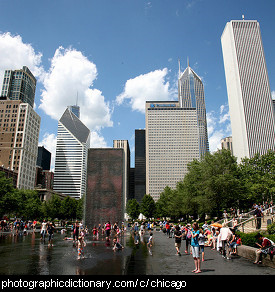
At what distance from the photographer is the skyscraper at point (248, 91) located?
13500 centimetres

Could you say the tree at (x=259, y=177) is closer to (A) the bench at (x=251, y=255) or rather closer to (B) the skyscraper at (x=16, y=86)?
(A) the bench at (x=251, y=255)

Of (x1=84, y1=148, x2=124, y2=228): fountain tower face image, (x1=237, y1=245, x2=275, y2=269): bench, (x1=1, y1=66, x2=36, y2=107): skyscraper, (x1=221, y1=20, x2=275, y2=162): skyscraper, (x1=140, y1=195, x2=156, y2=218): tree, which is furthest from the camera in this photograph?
(x1=1, y1=66, x2=36, y2=107): skyscraper

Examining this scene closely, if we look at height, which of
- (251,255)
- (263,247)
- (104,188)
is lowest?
(251,255)

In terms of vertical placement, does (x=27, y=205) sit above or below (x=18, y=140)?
below

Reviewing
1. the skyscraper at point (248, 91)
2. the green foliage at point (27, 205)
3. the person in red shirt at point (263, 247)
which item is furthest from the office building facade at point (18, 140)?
the skyscraper at point (248, 91)

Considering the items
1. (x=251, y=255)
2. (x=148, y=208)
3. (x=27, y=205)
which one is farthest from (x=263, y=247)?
(x=148, y=208)

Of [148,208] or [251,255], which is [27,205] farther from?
[251,255]

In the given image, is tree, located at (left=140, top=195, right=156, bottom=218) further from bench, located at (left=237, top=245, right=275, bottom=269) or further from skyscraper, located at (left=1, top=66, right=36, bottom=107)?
skyscraper, located at (left=1, top=66, right=36, bottom=107)

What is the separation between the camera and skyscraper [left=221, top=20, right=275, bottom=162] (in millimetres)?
135000

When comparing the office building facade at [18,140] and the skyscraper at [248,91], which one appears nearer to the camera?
the office building facade at [18,140]

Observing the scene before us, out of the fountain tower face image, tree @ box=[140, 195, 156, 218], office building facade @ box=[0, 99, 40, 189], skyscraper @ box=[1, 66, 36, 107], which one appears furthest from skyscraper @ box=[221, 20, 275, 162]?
skyscraper @ box=[1, 66, 36, 107]

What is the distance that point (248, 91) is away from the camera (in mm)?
137125
